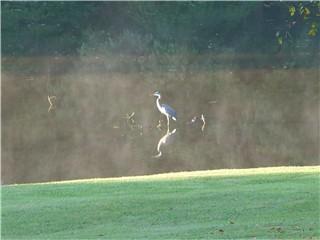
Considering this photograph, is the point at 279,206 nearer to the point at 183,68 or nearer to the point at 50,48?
the point at 183,68

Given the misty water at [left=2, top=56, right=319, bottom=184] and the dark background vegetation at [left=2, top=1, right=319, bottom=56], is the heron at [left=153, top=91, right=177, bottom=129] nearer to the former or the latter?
the misty water at [left=2, top=56, right=319, bottom=184]

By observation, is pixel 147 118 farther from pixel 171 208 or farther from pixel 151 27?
pixel 171 208

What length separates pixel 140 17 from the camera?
786 inches

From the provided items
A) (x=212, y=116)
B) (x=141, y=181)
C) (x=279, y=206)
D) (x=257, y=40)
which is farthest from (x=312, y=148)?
(x=257, y=40)

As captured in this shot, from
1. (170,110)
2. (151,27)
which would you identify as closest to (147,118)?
(170,110)

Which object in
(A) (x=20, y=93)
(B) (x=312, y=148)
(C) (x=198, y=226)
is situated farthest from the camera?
(A) (x=20, y=93)

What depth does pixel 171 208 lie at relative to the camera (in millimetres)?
7297

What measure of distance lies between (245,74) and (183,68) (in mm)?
1009

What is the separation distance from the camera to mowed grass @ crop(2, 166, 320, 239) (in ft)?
21.2

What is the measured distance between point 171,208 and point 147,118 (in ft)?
21.2

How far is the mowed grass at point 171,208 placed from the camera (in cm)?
647

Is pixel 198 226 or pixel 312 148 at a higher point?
pixel 198 226

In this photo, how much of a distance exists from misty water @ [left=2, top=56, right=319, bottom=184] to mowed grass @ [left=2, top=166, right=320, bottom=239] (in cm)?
254

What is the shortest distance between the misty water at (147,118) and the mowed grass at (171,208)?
8.32 ft
